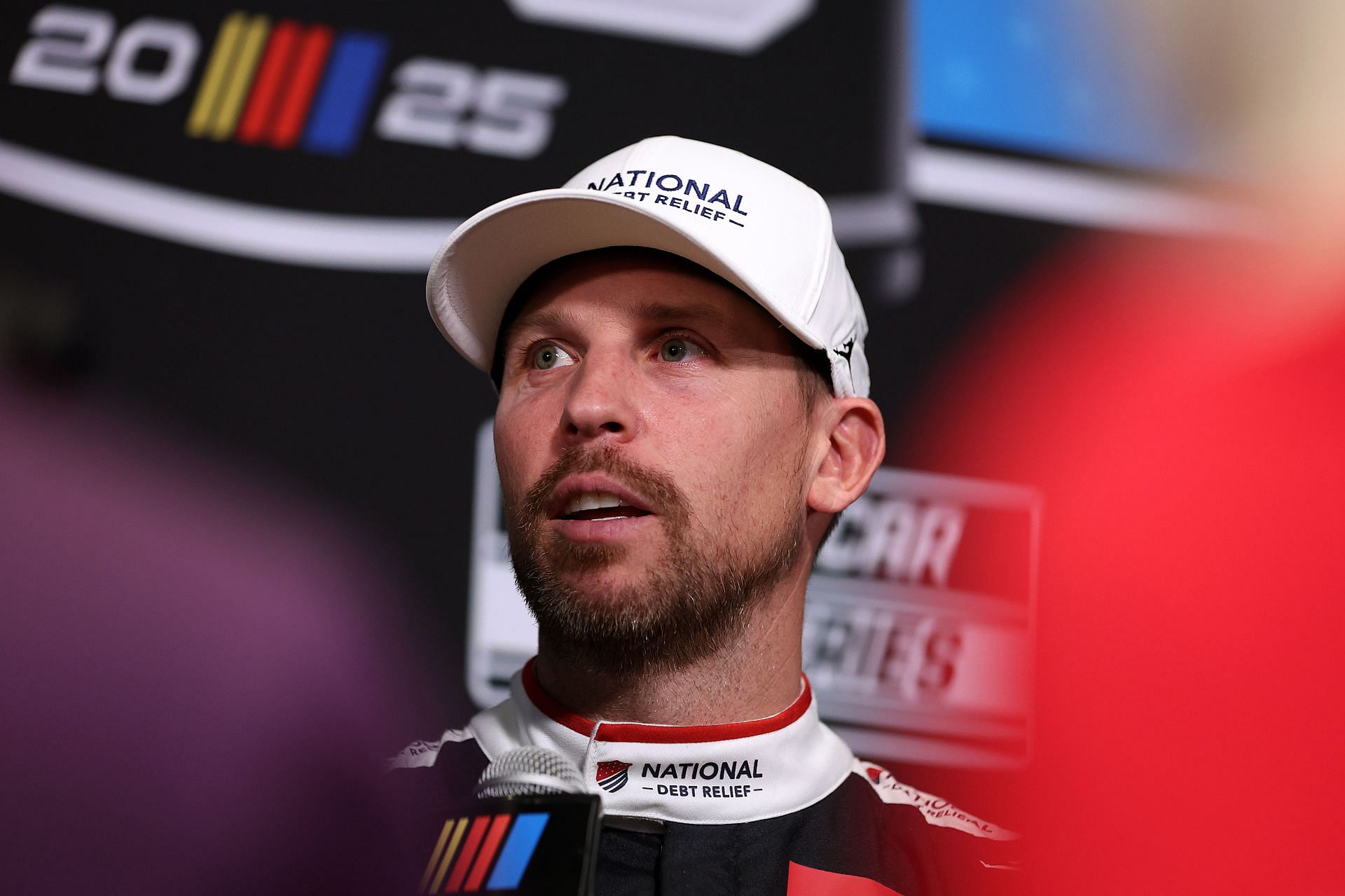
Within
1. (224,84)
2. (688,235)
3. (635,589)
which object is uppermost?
(224,84)

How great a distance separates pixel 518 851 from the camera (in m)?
0.89

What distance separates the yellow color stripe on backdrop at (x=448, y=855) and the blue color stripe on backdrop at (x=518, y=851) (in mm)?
51

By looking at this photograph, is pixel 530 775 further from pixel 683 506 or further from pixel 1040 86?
pixel 1040 86

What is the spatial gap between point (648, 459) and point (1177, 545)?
Result: 1.12 metres

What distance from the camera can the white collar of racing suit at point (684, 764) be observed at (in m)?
1.19

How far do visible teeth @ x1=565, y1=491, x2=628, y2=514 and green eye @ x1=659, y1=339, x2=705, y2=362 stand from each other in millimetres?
152

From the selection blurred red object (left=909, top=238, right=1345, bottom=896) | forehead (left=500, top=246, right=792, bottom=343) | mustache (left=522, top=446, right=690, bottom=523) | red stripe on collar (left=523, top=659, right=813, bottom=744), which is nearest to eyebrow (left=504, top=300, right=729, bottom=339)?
forehead (left=500, top=246, right=792, bottom=343)

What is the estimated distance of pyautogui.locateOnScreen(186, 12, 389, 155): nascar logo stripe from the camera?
1.91m

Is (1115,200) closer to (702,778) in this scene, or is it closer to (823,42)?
(823,42)

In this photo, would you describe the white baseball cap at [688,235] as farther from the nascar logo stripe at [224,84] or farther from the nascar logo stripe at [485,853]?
the nascar logo stripe at [224,84]

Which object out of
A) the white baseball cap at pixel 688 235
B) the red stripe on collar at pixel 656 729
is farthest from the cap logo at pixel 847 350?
the red stripe on collar at pixel 656 729

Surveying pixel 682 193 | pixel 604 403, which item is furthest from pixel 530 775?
pixel 682 193

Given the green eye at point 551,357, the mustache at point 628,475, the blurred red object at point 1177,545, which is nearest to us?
the mustache at point 628,475

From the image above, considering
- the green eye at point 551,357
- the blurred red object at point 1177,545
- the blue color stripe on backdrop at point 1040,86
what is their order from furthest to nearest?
the blue color stripe on backdrop at point 1040,86
the blurred red object at point 1177,545
the green eye at point 551,357
